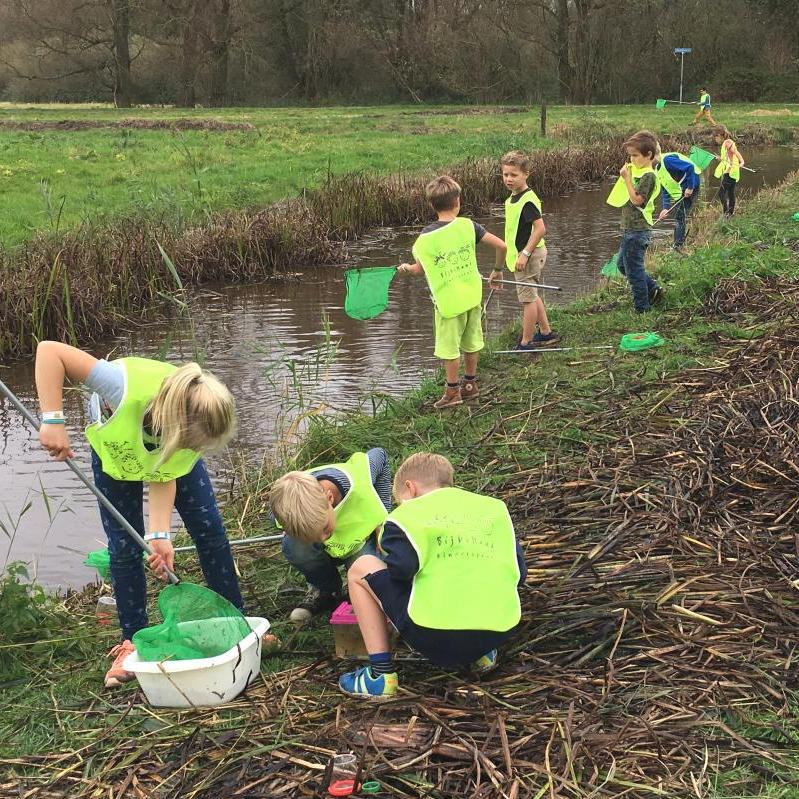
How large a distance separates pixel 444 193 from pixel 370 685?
12.6ft

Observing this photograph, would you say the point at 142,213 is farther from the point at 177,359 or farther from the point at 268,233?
the point at 177,359

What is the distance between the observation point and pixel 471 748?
286cm

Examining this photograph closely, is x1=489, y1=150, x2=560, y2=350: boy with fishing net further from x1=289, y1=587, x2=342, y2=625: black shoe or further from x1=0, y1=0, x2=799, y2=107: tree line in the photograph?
x1=0, y1=0, x2=799, y2=107: tree line

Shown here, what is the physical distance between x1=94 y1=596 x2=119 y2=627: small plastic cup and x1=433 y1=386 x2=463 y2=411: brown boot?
2709mm

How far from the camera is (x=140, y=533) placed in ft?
12.7

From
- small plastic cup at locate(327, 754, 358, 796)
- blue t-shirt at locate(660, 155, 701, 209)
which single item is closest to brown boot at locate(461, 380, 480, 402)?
small plastic cup at locate(327, 754, 358, 796)

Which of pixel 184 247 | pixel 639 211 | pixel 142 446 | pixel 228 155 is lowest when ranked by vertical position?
pixel 142 446

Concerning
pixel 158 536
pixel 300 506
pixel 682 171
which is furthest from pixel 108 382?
pixel 682 171

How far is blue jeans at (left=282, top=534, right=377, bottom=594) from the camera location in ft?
12.6

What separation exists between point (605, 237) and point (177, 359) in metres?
8.07

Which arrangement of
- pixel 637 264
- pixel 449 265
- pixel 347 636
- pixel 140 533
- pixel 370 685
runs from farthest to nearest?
1. pixel 637 264
2. pixel 449 265
3. pixel 140 533
4. pixel 347 636
5. pixel 370 685

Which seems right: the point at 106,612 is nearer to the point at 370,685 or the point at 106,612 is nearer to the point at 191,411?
the point at 191,411

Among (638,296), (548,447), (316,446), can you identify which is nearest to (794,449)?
(548,447)

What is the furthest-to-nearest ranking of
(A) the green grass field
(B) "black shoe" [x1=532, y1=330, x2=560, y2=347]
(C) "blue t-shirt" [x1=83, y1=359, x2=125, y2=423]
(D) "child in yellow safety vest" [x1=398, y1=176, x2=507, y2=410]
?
1. (A) the green grass field
2. (B) "black shoe" [x1=532, y1=330, x2=560, y2=347]
3. (D) "child in yellow safety vest" [x1=398, y1=176, x2=507, y2=410]
4. (C) "blue t-shirt" [x1=83, y1=359, x2=125, y2=423]
